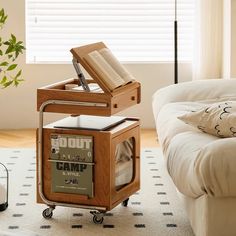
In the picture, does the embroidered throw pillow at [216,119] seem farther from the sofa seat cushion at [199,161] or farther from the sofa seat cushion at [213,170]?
the sofa seat cushion at [213,170]

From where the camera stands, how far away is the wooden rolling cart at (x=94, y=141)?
3.33m

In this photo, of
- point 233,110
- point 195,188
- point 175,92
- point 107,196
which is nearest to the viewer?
point 195,188

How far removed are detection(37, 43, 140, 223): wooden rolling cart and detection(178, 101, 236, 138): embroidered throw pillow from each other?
1.18ft

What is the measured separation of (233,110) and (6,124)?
3.30 metres

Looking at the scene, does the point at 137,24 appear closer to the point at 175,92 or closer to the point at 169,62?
the point at 169,62

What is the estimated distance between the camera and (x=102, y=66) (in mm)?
3438

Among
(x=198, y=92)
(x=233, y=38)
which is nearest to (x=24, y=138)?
(x=233, y=38)

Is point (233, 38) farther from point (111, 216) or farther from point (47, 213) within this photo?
point (47, 213)

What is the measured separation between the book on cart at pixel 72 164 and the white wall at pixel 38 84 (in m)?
2.62

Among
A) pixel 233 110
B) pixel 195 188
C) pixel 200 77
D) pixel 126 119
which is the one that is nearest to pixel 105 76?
pixel 126 119

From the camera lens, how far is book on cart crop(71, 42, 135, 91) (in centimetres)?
334

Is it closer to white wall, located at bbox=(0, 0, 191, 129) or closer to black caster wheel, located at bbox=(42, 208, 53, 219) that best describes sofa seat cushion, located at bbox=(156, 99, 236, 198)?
black caster wheel, located at bbox=(42, 208, 53, 219)

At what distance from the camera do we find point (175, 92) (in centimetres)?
428

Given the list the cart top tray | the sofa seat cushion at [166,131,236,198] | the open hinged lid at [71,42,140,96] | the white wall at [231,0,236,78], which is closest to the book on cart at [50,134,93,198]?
the cart top tray
